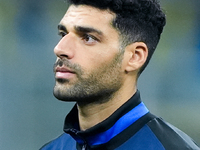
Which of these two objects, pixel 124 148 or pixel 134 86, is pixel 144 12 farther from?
pixel 124 148

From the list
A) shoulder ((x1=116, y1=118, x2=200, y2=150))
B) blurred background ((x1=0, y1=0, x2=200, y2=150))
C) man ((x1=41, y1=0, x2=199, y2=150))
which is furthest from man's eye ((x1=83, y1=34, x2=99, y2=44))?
blurred background ((x1=0, y1=0, x2=200, y2=150))

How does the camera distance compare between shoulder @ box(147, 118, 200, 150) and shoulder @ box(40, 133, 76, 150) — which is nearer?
shoulder @ box(147, 118, 200, 150)

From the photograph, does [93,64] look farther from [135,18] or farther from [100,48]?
[135,18]

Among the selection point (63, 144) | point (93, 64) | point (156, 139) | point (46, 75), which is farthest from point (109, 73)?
point (46, 75)

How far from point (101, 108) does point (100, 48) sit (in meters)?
0.22

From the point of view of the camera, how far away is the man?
41.8 inches

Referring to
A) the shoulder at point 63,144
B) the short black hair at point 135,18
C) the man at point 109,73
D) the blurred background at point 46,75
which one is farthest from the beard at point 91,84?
the blurred background at point 46,75

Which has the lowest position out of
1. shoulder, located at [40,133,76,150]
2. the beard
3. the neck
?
shoulder, located at [40,133,76,150]

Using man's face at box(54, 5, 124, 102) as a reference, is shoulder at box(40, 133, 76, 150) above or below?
below

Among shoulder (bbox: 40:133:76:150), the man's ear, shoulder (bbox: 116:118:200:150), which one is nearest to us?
shoulder (bbox: 116:118:200:150)

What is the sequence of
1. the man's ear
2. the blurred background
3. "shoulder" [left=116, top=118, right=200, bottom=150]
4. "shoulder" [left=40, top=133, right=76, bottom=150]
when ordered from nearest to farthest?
"shoulder" [left=116, top=118, right=200, bottom=150] → the man's ear → "shoulder" [left=40, top=133, right=76, bottom=150] → the blurred background

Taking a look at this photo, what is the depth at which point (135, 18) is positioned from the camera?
3.77 feet

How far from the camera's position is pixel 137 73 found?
3.93ft

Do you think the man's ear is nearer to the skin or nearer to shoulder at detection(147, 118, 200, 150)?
the skin
